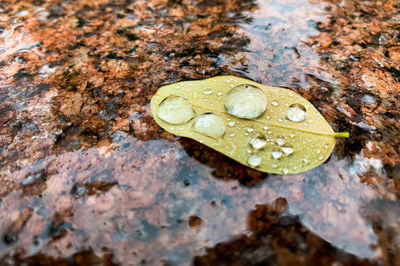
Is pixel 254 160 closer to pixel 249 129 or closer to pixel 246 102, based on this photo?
pixel 249 129

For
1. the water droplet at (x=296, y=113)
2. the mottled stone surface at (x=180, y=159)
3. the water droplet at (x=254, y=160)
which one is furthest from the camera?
the water droplet at (x=296, y=113)

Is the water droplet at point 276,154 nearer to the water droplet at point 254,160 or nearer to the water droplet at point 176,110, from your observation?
the water droplet at point 254,160

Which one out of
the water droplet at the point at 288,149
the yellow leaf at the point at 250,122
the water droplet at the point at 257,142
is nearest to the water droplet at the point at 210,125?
the yellow leaf at the point at 250,122

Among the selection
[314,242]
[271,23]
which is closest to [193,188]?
[314,242]

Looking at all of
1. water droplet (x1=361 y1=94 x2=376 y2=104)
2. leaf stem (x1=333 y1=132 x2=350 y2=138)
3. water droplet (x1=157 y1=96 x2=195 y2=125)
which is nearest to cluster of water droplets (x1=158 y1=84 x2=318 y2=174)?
water droplet (x1=157 y1=96 x2=195 y2=125)

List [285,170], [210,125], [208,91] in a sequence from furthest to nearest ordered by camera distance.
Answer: [208,91], [210,125], [285,170]

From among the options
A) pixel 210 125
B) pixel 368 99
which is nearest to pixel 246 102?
pixel 210 125

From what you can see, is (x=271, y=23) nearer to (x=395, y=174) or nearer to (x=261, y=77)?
(x=261, y=77)
